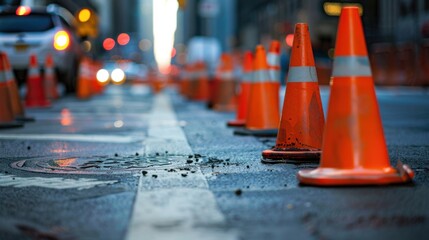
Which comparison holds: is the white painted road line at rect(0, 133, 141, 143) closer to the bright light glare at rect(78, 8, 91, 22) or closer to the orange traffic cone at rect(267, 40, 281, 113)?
the orange traffic cone at rect(267, 40, 281, 113)

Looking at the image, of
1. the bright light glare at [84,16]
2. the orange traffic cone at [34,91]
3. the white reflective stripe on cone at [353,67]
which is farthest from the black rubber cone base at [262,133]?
the bright light glare at [84,16]

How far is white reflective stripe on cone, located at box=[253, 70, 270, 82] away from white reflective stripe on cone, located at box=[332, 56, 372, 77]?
11.8 feet

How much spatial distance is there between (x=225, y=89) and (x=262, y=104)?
702 cm

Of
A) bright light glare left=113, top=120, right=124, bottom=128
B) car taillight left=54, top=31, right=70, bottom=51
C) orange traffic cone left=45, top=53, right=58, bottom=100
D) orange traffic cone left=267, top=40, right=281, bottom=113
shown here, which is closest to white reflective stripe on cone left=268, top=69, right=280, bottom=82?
orange traffic cone left=267, top=40, right=281, bottom=113

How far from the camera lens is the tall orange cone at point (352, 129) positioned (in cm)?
518

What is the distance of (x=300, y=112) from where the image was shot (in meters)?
6.79

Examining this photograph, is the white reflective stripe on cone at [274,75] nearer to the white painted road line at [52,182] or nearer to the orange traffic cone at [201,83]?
the white painted road line at [52,182]

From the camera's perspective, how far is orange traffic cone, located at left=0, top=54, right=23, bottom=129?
10.7 meters

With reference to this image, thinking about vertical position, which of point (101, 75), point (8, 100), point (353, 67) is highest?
point (353, 67)

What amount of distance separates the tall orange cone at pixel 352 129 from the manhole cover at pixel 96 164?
159 centimetres

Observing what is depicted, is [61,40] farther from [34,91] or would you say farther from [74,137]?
[74,137]

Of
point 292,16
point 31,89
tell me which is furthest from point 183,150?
point 292,16

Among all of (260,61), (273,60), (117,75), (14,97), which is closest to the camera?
(260,61)

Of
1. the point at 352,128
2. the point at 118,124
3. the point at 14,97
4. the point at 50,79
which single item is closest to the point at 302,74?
the point at 352,128
